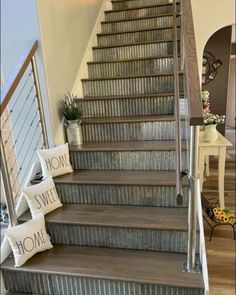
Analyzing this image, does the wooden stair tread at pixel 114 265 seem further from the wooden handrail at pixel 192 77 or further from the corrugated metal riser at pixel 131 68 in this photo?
the corrugated metal riser at pixel 131 68

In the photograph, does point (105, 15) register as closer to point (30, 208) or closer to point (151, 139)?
point (151, 139)

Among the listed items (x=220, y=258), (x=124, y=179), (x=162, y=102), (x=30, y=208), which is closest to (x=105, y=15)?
(x=162, y=102)

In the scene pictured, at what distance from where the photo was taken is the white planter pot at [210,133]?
2332 millimetres

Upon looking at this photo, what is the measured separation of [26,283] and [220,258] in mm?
1497

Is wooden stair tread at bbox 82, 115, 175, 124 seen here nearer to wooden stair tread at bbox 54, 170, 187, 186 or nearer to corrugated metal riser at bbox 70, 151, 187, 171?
corrugated metal riser at bbox 70, 151, 187, 171

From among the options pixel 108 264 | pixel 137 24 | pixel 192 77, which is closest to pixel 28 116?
pixel 108 264

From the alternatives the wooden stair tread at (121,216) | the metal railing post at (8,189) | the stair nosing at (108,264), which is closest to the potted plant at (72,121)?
the wooden stair tread at (121,216)

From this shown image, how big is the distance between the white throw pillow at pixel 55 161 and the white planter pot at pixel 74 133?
0.25 metres

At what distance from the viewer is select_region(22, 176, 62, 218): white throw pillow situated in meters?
1.79

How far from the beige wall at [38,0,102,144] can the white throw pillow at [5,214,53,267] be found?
0.81 meters

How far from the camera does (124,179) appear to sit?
196 centimetres

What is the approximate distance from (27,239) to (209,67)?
1.75 meters

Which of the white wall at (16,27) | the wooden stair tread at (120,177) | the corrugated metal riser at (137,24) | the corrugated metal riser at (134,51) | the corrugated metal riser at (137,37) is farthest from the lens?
the corrugated metal riser at (137,24)

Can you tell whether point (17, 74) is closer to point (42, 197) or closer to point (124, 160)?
point (42, 197)
